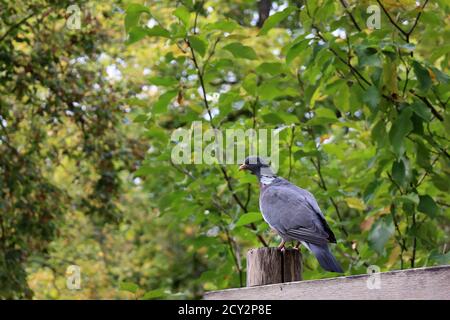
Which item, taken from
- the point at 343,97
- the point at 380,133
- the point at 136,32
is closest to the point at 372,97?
the point at 380,133

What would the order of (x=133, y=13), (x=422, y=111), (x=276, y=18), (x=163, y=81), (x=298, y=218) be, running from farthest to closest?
(x=163, y=81), (x=133, y=13), (x=276, y=18), (x=422, y=111), (x=298, y=218)

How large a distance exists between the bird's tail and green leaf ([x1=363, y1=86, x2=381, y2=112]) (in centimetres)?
84

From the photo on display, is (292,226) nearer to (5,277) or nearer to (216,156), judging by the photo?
(216,156)

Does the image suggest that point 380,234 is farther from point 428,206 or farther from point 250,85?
point 250,85

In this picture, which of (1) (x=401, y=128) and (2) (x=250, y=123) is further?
(2) (x=250, y=123)

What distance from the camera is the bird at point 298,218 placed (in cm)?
355

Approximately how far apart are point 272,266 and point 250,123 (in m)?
2.54

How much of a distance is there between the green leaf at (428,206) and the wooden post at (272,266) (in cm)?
148

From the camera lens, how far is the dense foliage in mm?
4160

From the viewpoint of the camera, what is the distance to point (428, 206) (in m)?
4.06

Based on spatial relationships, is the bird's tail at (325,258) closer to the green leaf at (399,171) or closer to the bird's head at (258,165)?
the green leaf at (399,171)

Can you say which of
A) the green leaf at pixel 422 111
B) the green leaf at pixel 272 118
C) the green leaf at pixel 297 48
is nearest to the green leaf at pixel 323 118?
the green leaf at pixel 272 118
